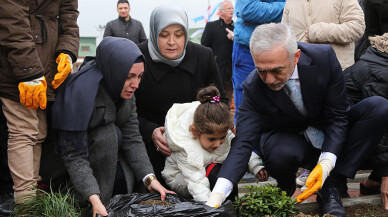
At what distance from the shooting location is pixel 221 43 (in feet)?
26.4

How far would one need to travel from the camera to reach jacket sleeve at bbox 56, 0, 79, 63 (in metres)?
3.50

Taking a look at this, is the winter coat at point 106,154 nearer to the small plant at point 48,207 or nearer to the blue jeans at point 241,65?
the small plant at point 48,207

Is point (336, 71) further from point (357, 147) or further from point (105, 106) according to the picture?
point (105, 106)

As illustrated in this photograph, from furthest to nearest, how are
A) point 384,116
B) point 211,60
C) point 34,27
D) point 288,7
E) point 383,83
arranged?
point 288,7 < point 211,60 < point 383,83 < point 384,116 < point 34,27

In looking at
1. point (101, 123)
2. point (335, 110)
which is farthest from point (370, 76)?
point (101, 123)

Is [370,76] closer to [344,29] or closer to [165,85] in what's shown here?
[344,29]

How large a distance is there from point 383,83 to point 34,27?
2.62 metres

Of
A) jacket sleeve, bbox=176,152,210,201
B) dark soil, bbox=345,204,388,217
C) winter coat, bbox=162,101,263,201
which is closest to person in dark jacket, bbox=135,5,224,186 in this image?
winter coat, bbox=162,101,263,201

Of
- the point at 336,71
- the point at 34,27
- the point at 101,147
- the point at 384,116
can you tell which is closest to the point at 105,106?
the point at 101,147

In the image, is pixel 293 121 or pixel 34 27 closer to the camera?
pixel 34 27

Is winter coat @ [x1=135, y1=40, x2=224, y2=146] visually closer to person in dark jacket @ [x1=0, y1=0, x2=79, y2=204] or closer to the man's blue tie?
person in dark jacket @ [x1=0, y1=0, x2=79, y2=204]

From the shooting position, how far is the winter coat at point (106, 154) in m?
3.09

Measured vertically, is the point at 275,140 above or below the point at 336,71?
below

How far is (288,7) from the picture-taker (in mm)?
4613
